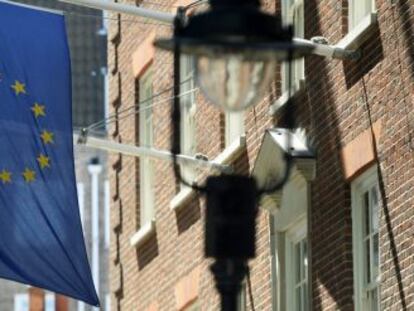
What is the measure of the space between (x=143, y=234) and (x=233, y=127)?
3.95 meters

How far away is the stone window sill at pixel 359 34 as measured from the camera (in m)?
19.5

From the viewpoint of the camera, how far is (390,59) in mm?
19031

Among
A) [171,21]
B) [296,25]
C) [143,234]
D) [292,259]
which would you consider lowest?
[292,259]

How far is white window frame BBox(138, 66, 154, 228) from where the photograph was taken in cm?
2814

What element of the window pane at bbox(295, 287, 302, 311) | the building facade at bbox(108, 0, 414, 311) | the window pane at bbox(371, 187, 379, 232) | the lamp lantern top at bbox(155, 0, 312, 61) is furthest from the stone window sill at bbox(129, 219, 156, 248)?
the lamp lantern top at bbox(155, 0, 312, 61)

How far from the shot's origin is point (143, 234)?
2792cm

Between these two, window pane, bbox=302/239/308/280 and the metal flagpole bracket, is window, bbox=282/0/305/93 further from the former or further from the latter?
window pane, bbox=302/239/308/280

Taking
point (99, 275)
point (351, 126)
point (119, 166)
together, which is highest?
point (99, 275)

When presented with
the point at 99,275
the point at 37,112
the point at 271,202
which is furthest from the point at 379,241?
the point at 99,275

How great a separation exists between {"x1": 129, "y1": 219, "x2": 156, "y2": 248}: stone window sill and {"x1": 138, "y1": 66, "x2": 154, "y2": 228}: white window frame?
13 cm

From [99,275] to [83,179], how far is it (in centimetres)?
783

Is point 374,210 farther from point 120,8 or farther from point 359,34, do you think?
point 120,8

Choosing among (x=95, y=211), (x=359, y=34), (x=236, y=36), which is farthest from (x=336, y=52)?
(x=95, y=211)

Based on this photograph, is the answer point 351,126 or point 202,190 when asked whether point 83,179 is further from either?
point 202,190
